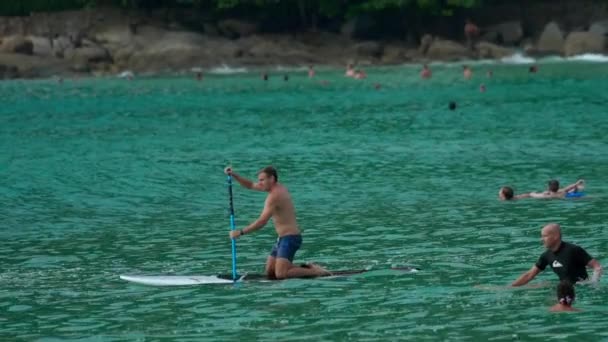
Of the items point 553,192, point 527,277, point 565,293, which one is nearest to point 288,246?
point 527,277

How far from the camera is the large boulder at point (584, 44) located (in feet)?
321

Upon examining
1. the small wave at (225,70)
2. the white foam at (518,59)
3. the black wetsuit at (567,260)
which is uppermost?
the black wetsuit at (567,260)

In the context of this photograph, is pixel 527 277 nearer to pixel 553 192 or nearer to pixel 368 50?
pixel 553 192

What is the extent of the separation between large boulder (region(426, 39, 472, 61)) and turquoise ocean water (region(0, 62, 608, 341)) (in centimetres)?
2191

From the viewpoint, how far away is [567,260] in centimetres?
2198

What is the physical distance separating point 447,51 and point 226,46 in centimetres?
1581

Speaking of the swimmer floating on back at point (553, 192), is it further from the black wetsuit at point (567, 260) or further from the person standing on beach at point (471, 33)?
the person standing on beach at point (471, 33)

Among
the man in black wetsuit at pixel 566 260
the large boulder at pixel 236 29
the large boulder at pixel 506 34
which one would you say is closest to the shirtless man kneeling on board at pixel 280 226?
the man in black wetsuit at pixel 566 260

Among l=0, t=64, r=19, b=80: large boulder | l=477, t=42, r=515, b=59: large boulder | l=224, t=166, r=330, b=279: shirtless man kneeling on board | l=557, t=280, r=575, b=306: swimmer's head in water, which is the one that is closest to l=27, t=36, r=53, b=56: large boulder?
l=0, t=64, r=19, b=80: large boulder

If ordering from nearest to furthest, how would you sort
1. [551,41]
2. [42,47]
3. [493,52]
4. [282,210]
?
[282,210], [493,52], [551,41], [42,47]

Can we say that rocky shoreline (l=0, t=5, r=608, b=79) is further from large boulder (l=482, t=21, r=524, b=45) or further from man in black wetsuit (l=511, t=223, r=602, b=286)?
man in black wetsuit (l=511, t=223, r=602, b=286)

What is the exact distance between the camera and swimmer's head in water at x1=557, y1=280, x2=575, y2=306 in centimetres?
2083

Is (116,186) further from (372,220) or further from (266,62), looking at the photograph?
(266,62)

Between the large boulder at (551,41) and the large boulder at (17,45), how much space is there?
119 ft
